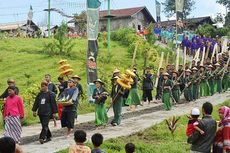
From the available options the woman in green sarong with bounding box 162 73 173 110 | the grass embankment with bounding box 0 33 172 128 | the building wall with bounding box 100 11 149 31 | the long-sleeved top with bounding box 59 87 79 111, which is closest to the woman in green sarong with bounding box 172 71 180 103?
the woman in green sarong with bounding box 162 73 173 110

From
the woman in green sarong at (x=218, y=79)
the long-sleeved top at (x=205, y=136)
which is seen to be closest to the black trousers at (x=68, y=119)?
→ the long-sleeved top at (x=205, y=136)

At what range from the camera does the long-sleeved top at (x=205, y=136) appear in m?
8.05

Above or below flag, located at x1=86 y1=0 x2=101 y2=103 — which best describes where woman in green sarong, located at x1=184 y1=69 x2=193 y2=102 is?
below

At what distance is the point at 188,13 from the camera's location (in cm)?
7425

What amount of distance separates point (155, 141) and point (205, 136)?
4690 millimetres

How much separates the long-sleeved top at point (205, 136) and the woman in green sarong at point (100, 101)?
5.90 m

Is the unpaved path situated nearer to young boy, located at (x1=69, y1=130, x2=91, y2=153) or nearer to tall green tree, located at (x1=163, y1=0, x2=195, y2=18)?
young boy, located at (x1=69, y1=130, x2=91, y2=153)

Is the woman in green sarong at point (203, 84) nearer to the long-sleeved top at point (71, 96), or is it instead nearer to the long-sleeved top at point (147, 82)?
the long-sleeved top at point (147, 82)

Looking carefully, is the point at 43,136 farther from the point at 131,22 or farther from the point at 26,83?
the point at 131,22

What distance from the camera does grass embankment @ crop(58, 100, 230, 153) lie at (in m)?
11.1

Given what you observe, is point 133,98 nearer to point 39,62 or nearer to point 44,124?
point 44,124

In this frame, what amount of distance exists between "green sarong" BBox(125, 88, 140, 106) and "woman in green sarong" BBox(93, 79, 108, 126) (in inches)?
165

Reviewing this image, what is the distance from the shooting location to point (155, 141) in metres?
12.7

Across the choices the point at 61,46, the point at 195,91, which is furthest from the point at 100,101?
the point at 61,46
